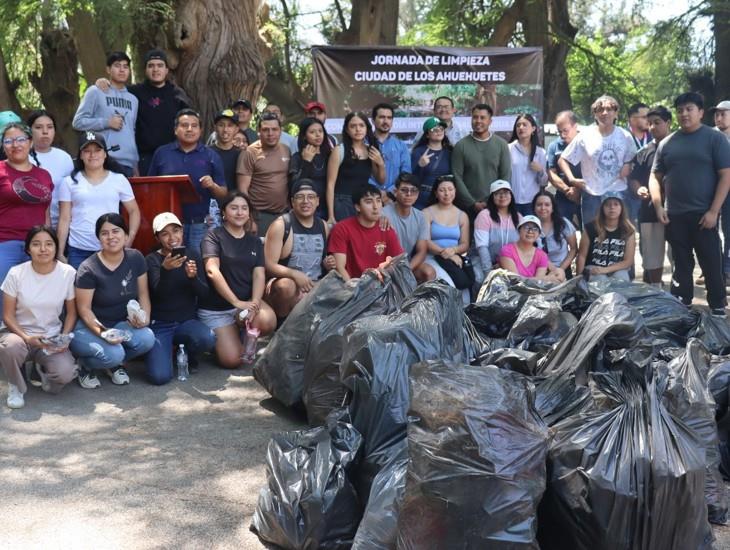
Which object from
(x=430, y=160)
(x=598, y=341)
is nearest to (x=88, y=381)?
(x=598, y=341)

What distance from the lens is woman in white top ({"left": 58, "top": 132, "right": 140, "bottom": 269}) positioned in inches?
251

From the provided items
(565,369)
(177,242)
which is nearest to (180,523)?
(565,369)

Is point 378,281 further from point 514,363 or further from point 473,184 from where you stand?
point 473,184

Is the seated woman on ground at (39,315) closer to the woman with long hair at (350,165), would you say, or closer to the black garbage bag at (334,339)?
the black garbage bag at (334,339)

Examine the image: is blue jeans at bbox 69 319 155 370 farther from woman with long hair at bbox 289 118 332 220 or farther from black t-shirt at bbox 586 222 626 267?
black t-shirt at bbox 586 222 626 267

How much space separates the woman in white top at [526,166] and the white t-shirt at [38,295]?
425cm

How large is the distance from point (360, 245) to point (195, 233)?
1316 mm

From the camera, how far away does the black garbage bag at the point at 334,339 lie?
501 cm

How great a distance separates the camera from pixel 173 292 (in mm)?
6332

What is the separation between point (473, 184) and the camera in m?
8.10

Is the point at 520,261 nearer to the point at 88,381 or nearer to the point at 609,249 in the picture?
the point at 609,249

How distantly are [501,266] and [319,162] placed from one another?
1740 mm

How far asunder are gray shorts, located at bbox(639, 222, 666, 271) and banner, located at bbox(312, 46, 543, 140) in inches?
89.4

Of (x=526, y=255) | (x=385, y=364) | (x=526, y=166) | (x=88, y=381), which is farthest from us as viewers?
(x=526, y=166)
